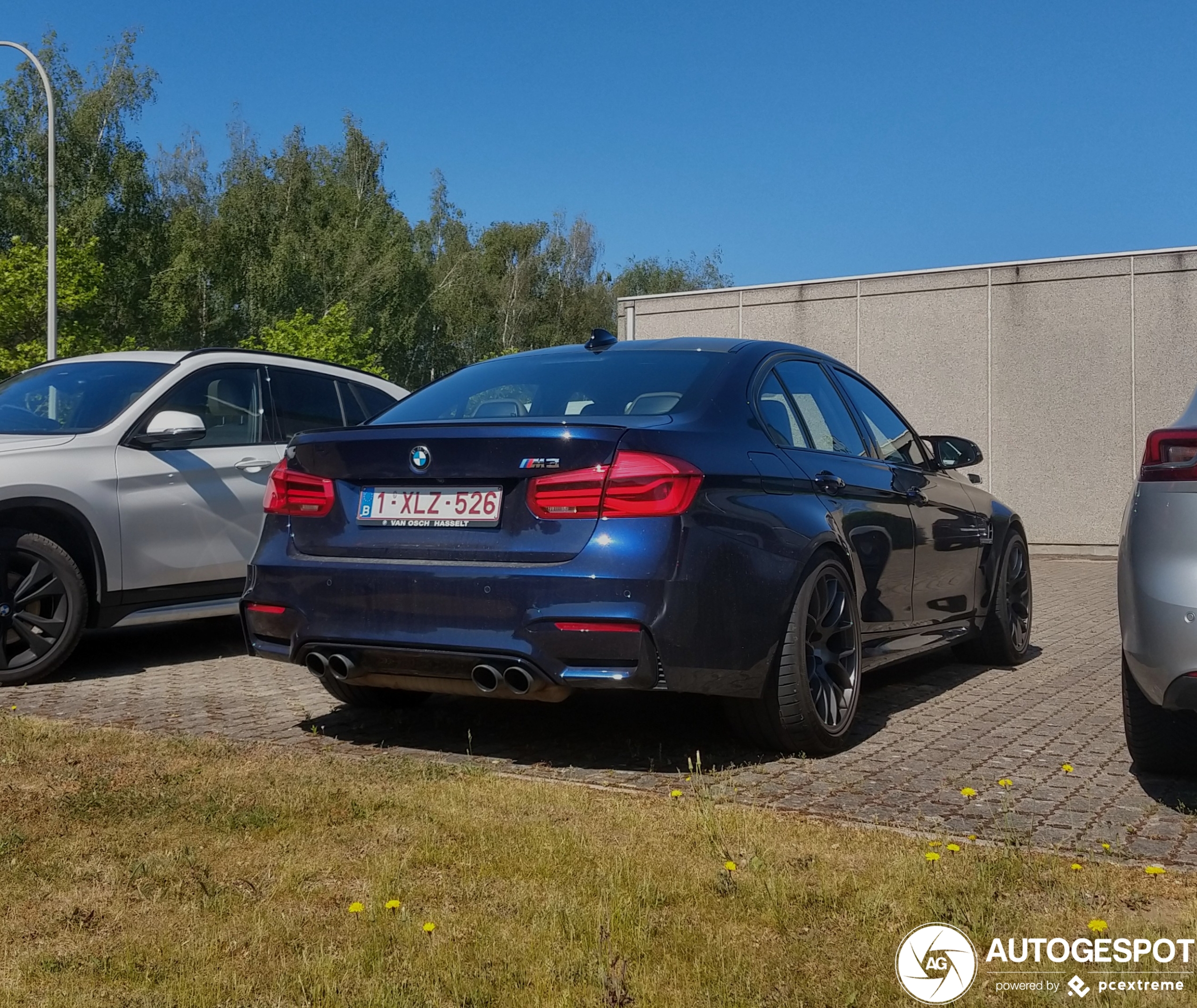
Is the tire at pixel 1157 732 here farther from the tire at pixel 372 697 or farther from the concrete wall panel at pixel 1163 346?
the concrete wall panel at pixel 1163 346

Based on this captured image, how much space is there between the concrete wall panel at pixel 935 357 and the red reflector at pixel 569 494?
620 inches

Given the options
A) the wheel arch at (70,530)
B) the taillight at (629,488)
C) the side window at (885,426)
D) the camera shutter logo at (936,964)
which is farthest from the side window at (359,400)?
the camera shutter logo at (936,964)

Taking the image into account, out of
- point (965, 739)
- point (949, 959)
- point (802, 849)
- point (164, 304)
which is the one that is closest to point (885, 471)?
point (965, 739)

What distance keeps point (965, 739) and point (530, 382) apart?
7.57ft

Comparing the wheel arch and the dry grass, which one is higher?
the wheel arch

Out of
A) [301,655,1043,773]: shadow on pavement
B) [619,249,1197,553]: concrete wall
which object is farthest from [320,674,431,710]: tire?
[619,249,1197,553]: concrete wall

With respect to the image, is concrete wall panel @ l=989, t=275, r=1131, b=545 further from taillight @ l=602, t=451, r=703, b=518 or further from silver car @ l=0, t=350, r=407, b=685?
taillight @ l=602, t=451, r=703, b=518

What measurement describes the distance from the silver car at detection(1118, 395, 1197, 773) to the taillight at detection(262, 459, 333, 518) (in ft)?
9.16

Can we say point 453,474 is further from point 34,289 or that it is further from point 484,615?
point 34,289

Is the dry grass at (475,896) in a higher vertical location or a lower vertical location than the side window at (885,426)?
lower

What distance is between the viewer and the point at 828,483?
533cm

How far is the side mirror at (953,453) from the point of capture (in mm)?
7027

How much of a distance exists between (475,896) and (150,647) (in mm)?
5693

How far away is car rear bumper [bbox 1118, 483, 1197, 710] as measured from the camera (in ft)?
12.9
